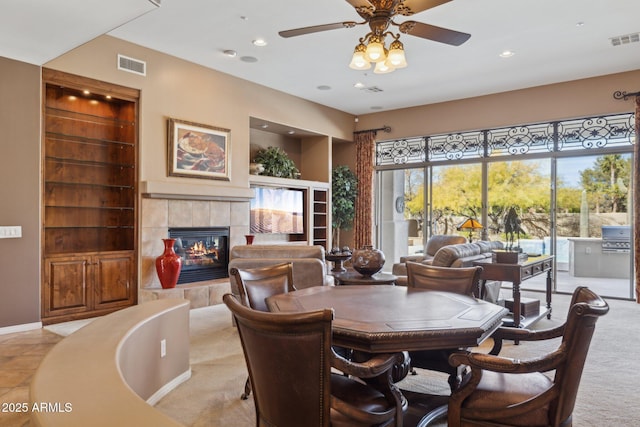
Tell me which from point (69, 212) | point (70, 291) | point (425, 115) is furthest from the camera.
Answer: point (425, 115)

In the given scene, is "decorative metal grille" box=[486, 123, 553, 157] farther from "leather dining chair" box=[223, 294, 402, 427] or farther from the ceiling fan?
"leather dining chair" box=[223, 294, 402, 427]

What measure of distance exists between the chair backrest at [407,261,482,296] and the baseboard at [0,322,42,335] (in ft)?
13.6

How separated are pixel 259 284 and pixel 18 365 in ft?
7.40

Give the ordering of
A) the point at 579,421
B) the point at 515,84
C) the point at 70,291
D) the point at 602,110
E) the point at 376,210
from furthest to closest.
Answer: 1. the point at 376,210
2. the point at 515,84
3. the point at 602,110
4. the point at 70,291
5. the point at 579,421

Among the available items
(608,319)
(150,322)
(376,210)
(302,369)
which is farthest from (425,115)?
(302,369)

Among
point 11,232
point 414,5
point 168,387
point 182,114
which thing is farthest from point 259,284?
point 182,114

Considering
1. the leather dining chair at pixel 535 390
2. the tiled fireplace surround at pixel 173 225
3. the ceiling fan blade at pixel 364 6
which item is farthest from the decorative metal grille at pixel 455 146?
the leather dining chair at pixel 535 390

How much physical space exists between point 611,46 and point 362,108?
177 inches

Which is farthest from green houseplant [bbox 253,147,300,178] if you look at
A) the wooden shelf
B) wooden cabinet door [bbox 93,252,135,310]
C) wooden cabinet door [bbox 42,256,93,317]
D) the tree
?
the tree

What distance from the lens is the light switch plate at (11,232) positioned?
4.47m

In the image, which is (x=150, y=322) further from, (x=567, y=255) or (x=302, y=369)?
(x=567, y=255)

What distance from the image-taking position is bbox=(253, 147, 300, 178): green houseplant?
25.8 ft

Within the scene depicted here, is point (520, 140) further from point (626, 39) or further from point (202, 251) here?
point (202, 251)

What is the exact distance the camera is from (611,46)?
18.3ft
